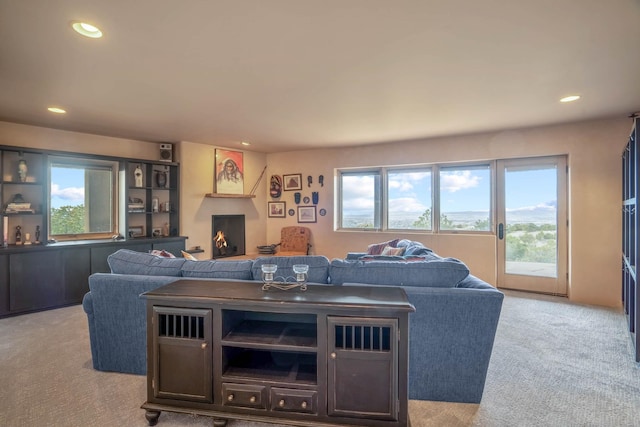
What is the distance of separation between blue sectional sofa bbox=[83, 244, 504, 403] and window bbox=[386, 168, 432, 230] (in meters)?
3.36

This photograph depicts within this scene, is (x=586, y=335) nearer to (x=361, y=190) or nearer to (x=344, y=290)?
(x=344, y=290)

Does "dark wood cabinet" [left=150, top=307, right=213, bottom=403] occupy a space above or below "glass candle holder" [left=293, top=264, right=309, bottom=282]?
below

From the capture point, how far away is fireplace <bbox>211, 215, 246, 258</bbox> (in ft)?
19.2

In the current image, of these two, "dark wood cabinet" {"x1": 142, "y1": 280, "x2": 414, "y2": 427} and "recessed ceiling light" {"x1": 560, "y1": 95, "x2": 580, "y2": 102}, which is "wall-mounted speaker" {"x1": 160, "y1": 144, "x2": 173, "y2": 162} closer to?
"dark wood cabinet" {"x1": 142, "y1": 280, "x2": 414, "y2": 427}

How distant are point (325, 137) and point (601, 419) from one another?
4.38 m

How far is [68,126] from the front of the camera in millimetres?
4219

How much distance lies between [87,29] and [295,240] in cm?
468

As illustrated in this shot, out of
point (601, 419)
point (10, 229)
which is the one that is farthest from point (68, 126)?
point (601, 419)

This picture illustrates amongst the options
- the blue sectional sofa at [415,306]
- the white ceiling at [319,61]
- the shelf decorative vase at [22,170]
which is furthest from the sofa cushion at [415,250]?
the shelf decorative vase at [22,170]

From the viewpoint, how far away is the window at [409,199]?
537 centimetres

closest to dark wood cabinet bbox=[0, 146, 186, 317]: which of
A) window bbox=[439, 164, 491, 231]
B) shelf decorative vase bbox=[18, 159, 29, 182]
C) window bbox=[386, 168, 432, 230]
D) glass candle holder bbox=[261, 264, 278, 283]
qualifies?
shelf decorative vase bbox=[18, 159, 29, 182]

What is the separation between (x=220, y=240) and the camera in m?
5.91

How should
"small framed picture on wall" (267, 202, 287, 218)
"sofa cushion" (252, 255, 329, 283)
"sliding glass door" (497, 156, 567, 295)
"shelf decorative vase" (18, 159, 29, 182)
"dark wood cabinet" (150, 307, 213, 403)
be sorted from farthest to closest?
"small framed picture on wall" (267, 202, 287, 218)
"sliding glass door" (497, 156, 567, 295)
"shelf decorative vase" (18, 159, 29, 182)
"sofa cushion" (252, 255, 329, 283)
"dark wood cabinet" (150, 307, 213, 403)

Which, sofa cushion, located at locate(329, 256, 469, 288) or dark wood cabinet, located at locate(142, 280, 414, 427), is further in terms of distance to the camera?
sofa cushion, located at locate(329, 256, 469, 288)
